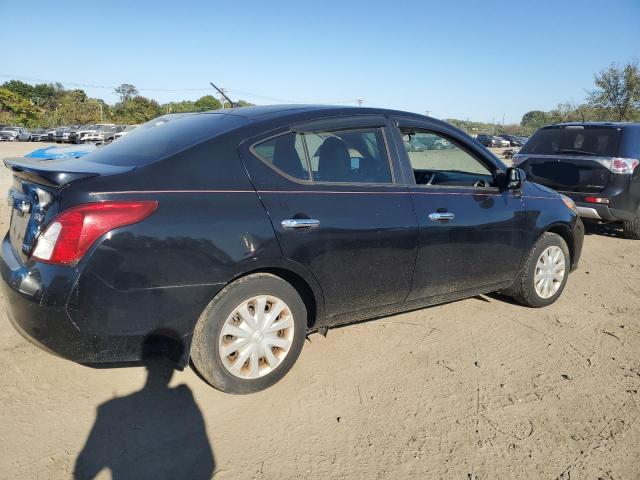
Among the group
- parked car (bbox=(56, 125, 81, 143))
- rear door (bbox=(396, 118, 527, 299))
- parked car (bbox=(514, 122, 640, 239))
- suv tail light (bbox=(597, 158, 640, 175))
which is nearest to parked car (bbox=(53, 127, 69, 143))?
parked car (bbox=(56, 125, 81, 143))

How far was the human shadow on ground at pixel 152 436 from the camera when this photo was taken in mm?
2270

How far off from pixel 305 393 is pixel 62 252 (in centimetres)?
158

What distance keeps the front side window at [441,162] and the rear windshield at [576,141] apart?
3825mm

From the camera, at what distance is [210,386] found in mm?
2980

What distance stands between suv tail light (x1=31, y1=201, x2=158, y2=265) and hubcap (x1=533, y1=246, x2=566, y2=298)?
353 cm

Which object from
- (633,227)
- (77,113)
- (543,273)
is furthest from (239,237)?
(77,113)

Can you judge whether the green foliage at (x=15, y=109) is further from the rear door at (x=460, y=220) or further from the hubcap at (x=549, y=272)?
the hubcap at (x=549, y=272)

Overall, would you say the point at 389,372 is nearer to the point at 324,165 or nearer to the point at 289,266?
the point at 289,266

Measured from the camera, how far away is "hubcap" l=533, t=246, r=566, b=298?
4.37m

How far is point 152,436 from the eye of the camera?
250cm

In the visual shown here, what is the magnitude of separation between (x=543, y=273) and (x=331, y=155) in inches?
95.7

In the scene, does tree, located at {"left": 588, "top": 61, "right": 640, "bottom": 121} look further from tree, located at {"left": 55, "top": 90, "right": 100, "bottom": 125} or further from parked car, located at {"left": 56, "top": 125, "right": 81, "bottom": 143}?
tree, located at {"left": 55, "top": 90, "right": 100, "bottom": 125}

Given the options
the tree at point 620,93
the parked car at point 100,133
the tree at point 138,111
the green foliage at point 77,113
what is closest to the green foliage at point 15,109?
the green foliage at point 77,113

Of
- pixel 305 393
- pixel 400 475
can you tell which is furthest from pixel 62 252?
pixel 400 475
